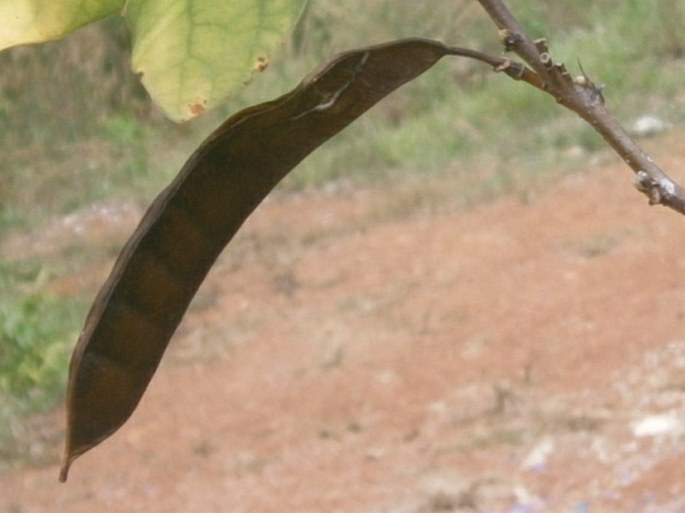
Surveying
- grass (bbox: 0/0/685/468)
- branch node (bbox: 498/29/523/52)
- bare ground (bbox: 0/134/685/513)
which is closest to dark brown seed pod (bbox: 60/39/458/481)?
branch node (bbox: 498/29/523/52)

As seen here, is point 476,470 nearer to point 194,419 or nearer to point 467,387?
point 467,387

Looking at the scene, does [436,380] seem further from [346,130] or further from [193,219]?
[193,219]

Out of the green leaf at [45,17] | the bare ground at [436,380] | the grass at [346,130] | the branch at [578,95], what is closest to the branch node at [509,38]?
the branch at [578,95]

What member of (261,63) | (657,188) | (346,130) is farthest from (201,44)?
(346,130)

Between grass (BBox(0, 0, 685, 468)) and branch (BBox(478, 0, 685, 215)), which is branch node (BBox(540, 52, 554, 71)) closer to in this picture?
branch (BBox(478, 0, 685, 215))

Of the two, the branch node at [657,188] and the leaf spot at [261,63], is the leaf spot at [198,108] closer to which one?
the leaf spot at [261,63]

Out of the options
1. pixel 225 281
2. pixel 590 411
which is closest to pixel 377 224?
pixel 225 281

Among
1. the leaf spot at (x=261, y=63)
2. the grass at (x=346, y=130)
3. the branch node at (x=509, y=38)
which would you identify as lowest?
the grass at (x=346, y=130)
